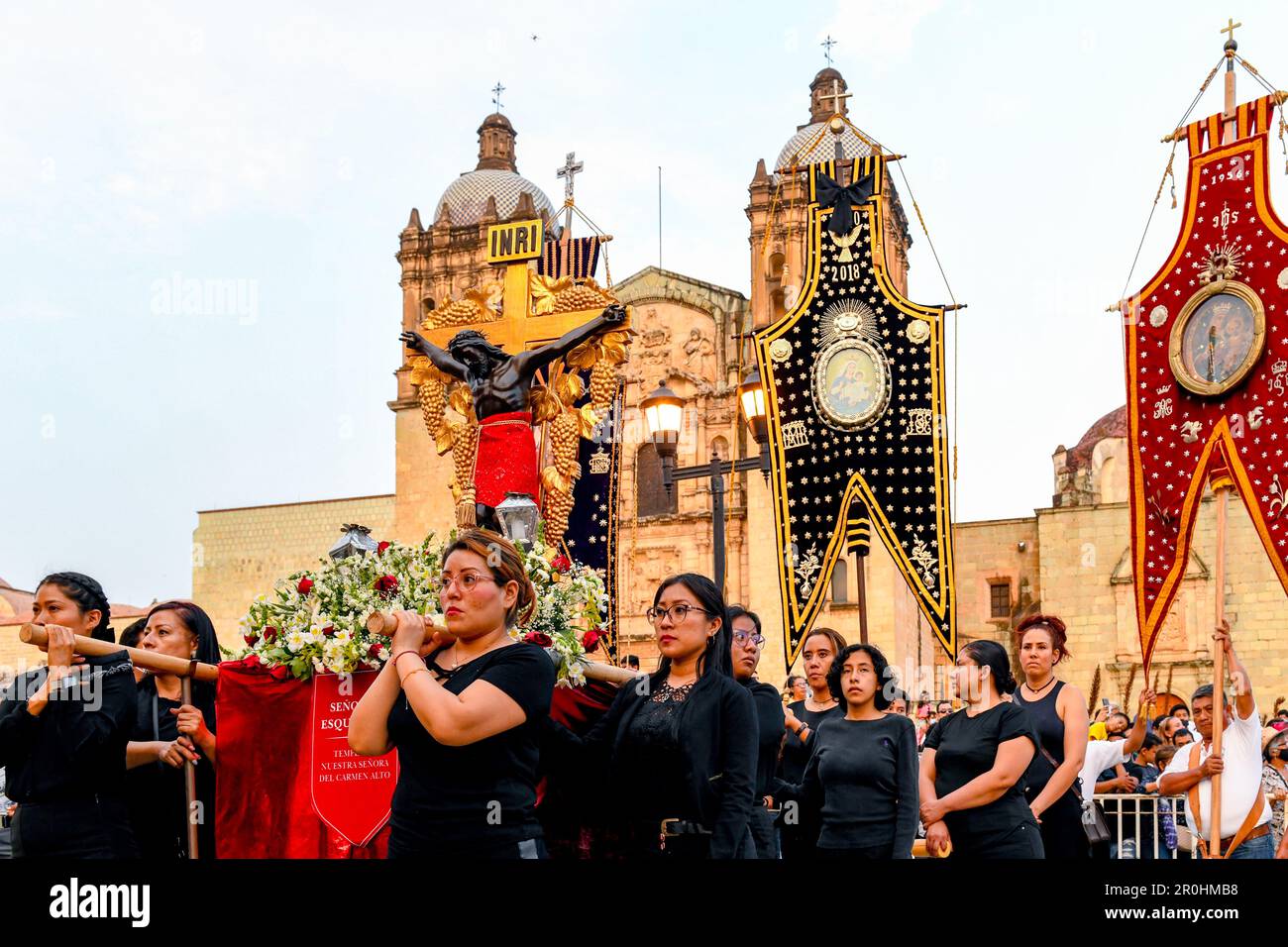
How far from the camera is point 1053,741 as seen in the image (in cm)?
614

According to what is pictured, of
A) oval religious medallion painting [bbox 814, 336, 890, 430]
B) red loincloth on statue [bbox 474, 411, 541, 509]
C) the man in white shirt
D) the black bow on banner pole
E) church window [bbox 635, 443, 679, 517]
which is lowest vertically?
the man in white shirt

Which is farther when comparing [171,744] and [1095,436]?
[1095,436]

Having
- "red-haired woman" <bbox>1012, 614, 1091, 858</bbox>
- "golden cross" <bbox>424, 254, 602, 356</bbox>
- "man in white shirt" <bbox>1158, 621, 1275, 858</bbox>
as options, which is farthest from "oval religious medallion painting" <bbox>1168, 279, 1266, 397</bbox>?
"red-haired woman" <bbox>1012, 614, 1091, 858</bbox>

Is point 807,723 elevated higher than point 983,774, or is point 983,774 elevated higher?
point 807,723

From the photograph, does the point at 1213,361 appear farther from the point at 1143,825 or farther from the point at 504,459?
the point at 504,459

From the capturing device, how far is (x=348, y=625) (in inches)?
197

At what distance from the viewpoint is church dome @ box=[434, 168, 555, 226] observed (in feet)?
117

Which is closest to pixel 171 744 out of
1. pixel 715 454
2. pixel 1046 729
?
pixel 1046 729

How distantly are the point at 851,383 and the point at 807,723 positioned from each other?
24.6ft

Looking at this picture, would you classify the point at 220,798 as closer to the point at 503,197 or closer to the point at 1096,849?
the point at 1096,849

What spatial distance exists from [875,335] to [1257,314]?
3.82m

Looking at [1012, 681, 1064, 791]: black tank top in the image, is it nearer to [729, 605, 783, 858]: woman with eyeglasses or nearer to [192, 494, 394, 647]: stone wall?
[729, 605, 783, 858]: woman with eyeglasses

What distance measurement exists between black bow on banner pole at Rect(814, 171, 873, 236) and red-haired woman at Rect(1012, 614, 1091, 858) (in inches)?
319
